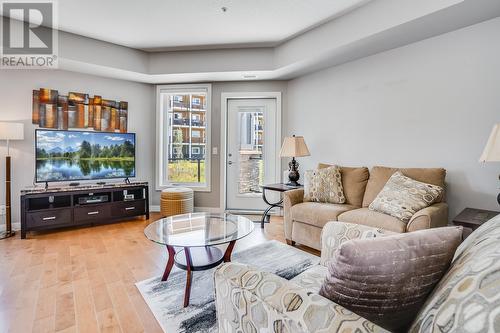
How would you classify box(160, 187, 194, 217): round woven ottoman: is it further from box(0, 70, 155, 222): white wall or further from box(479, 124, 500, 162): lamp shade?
box(479, 124, 500, 162): lamp shade

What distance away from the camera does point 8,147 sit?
10.8 feet

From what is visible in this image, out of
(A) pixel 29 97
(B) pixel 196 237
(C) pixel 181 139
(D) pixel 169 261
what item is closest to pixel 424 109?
(B) pixel 196 237

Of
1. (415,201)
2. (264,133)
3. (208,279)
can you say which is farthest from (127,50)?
(415,201)

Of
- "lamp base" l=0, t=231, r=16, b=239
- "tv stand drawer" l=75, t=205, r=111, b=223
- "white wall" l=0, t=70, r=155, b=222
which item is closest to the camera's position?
"lamp base" l=0, t=231, r=16, b=239

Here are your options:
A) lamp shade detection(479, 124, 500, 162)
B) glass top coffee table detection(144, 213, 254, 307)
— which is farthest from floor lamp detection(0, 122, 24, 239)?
lamp shade detection(479, 124, 500, 162)

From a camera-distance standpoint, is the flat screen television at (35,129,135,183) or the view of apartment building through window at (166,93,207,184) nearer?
the flat screen television at (35,129,135,183)

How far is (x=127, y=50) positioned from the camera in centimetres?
387

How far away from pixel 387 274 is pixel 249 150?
383cm

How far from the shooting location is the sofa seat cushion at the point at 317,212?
8.61ft

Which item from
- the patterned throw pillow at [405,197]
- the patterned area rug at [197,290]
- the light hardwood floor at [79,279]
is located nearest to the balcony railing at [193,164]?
the light hardwood floor at [79,279]

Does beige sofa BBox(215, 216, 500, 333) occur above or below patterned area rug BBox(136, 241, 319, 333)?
above

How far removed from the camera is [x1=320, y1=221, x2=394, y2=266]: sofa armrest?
54.2 inches

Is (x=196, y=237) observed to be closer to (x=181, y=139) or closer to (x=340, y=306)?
(x=340, y=306)

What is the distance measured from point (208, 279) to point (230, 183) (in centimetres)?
251
